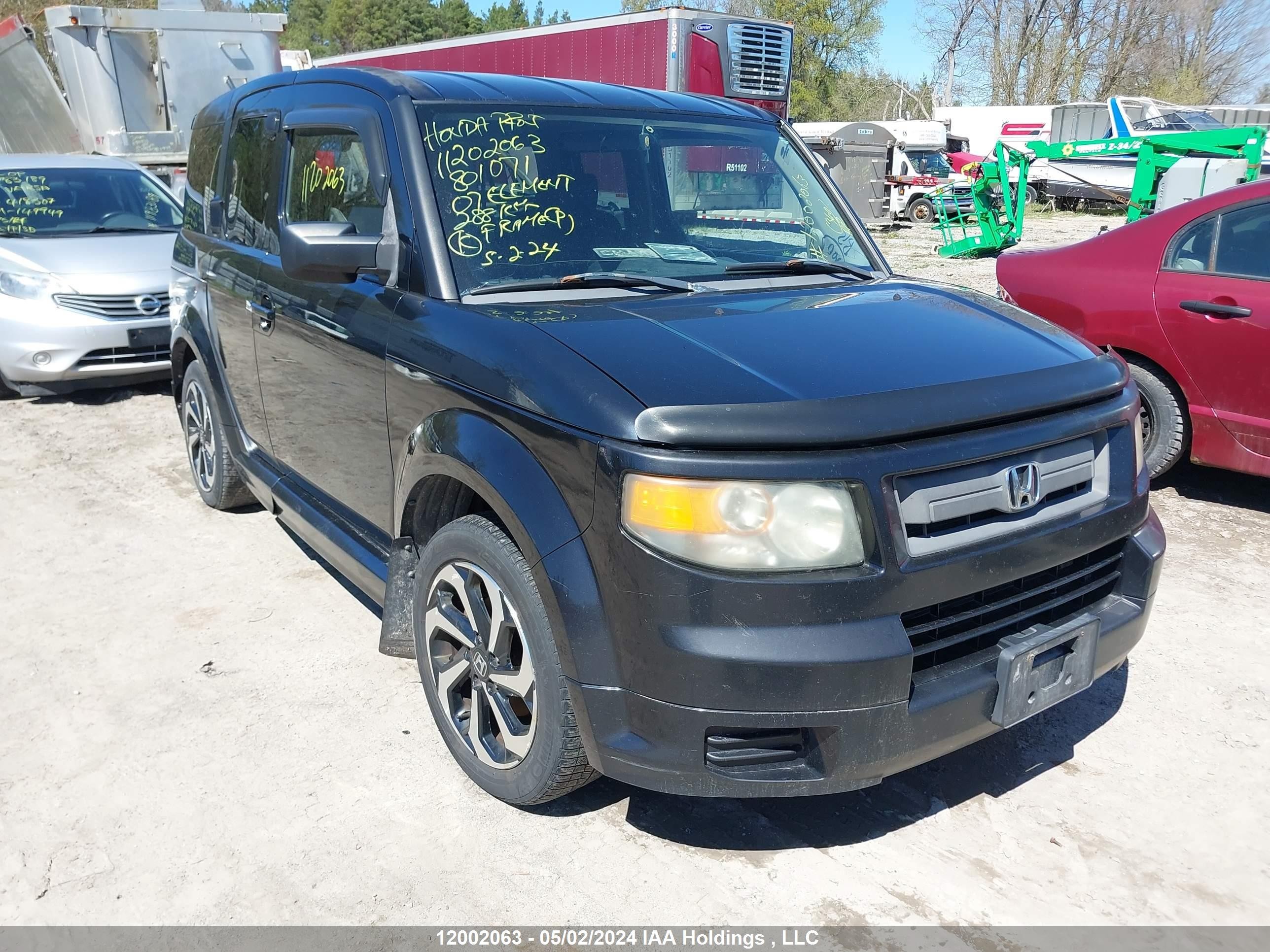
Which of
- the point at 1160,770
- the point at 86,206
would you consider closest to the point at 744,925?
the point at 1160,770

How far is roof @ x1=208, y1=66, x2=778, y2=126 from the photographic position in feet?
10.7

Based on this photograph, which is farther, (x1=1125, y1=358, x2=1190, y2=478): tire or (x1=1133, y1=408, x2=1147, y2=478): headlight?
(x1=1125, y1=358, x2=1190, y2=478): tire

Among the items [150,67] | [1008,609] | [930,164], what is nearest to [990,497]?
[1008,609]

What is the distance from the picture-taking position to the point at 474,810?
2.95m

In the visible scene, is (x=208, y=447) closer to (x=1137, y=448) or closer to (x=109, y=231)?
(x=109, y=231)

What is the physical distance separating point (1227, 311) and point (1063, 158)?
13.4 meters

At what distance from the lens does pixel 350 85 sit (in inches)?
135

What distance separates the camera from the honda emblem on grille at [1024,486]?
2430mm

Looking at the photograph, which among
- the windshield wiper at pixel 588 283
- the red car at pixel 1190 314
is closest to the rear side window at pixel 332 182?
the windshield wiper at pixel 588 283

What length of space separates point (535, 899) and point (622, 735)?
22.4 inches

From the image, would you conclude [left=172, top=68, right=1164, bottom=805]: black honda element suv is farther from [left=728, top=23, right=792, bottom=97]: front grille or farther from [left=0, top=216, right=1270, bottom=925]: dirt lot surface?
[left=728, top=23, right=792, bottom=97]: front grille

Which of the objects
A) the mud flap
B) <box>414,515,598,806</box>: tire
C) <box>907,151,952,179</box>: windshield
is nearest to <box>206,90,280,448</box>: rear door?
the mud flap

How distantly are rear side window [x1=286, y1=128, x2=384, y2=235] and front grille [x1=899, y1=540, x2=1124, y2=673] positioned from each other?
6.60 feet

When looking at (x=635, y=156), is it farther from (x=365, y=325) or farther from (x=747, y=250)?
(x=365, y=325)
